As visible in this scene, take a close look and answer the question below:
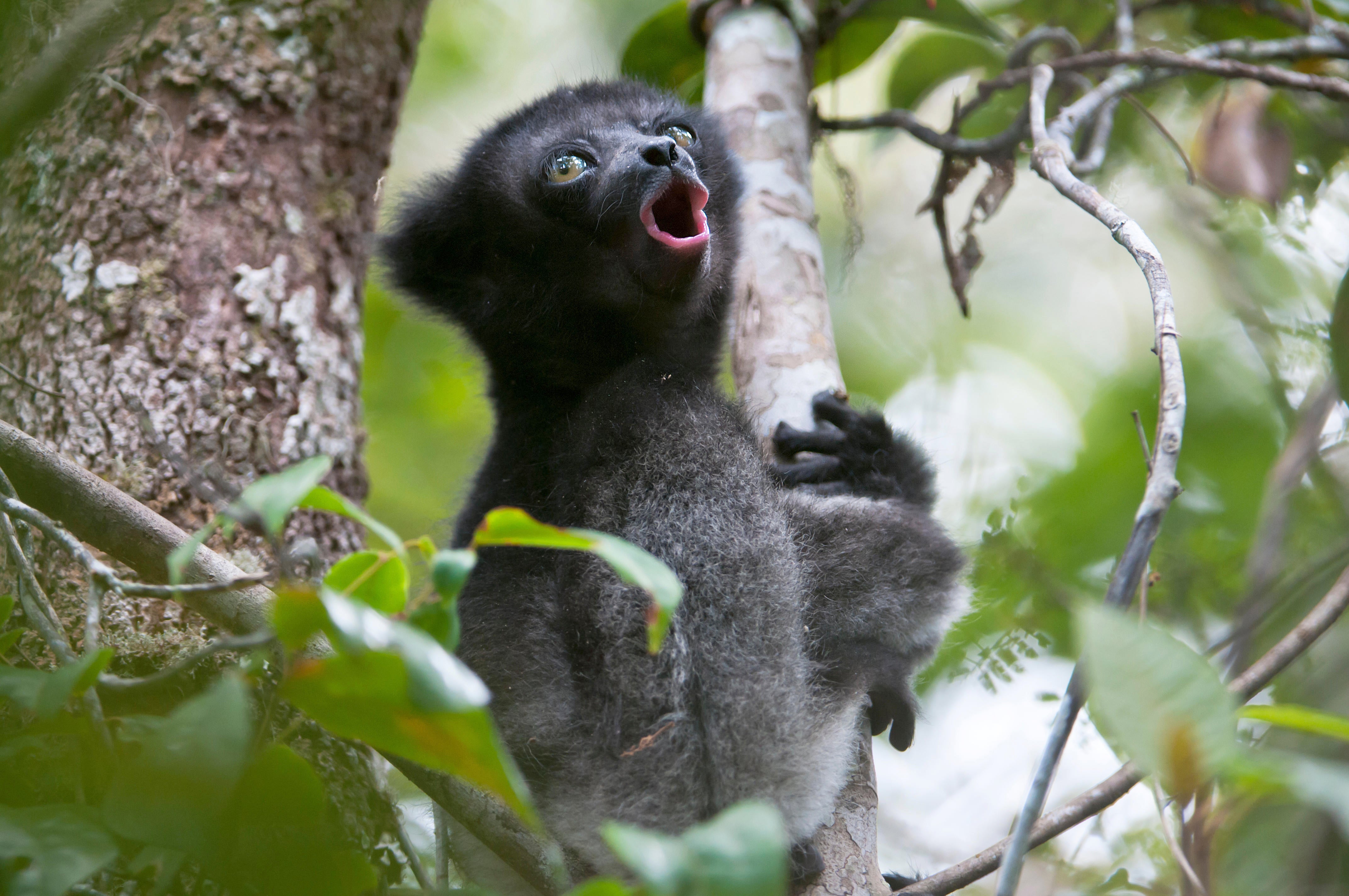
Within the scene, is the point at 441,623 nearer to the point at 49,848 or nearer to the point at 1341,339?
the point at 49,848

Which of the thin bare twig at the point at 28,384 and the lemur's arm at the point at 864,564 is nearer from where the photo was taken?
the thin bare twig at the point at 28,384

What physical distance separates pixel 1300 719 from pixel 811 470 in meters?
2.06

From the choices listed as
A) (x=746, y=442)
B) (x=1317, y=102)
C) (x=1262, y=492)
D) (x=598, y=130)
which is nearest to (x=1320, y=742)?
(x=746, y=442)

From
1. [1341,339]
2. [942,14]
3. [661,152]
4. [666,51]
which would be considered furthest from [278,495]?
[942,14]

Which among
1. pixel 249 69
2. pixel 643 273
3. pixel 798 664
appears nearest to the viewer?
pixel 798 664

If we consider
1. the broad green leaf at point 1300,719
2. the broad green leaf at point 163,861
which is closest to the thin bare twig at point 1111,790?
the broad green leaf at point 1300,719

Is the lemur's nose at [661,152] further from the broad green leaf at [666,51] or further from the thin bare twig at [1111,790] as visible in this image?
the thin bare twig at [1111,790]

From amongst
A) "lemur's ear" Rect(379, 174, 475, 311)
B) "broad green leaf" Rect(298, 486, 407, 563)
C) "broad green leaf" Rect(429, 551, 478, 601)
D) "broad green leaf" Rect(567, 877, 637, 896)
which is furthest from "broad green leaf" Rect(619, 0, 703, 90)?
"broad green leaf" Rect(567, 877, 637, 896)

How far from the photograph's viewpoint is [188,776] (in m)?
1.44

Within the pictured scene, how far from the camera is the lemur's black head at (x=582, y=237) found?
340 cm

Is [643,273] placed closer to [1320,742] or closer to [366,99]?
[366,99]

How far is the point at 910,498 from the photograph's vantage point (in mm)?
3572

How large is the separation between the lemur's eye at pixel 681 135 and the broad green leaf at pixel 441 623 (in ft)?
8.76

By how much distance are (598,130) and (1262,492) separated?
12.7 feet
